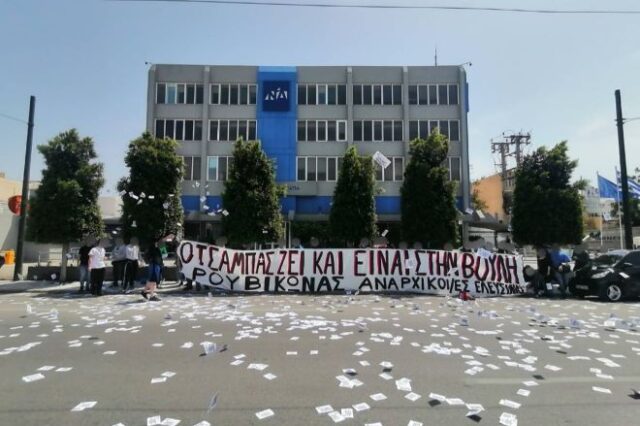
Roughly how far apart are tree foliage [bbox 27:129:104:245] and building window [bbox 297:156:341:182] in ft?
63.8

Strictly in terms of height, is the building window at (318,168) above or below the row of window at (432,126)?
below

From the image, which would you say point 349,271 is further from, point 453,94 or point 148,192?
point 453,94

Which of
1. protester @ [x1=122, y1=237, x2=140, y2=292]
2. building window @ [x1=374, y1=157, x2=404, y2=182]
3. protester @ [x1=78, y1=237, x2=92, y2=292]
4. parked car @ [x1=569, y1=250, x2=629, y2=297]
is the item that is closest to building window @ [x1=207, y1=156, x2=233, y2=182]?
building window @ [x1=374, y1=157, x2=404, y2=182]

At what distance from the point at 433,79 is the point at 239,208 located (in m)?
24.9

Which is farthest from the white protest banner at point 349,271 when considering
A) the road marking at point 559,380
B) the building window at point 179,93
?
the building window at point 179,93

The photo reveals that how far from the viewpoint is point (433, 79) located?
36062 mm

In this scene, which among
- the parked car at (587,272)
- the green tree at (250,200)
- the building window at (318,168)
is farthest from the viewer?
the building window at (318,168)

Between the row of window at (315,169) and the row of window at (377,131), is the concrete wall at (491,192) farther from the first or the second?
the row of window at (377,131)

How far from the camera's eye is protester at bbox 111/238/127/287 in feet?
51.4

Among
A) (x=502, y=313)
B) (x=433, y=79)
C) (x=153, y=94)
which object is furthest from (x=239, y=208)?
(x=433, y=79)

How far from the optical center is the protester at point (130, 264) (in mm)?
15219

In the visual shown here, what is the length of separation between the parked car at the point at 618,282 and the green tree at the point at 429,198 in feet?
21.6

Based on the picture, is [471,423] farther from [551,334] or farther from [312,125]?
[312,125]

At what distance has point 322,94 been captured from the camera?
1414 inches
